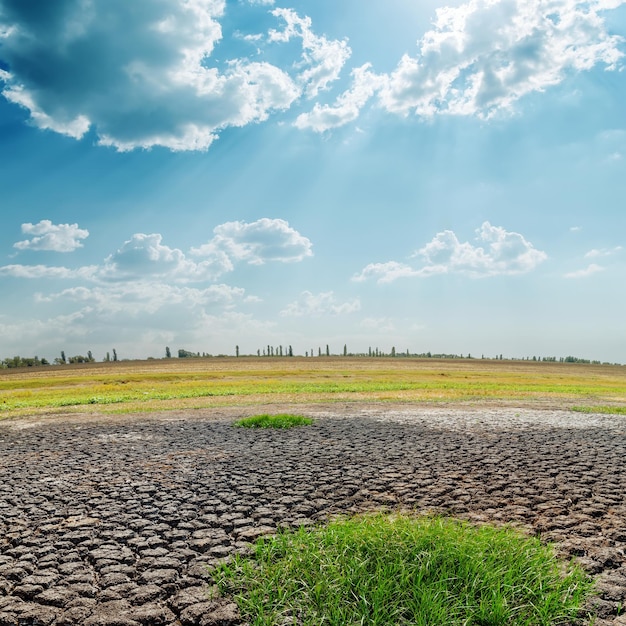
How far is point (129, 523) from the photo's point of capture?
6.52 m

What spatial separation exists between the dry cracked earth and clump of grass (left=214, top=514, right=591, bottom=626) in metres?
0.35

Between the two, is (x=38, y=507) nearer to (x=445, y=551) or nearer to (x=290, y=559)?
(x=290, y=559)

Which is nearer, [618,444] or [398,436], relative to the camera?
[618,444]

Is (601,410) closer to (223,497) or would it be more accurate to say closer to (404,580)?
(223,497)

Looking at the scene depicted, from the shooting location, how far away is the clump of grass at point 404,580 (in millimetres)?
3791

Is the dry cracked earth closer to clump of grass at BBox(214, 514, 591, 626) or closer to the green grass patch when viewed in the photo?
clump of grass at BBox(214, 514, 591, 626)

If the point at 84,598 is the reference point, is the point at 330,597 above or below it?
above

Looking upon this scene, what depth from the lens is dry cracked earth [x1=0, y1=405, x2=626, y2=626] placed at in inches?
185

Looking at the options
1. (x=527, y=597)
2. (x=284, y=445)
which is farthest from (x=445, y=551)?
A: (x=284, y=445)

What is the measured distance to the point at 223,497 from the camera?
7547 millimetres

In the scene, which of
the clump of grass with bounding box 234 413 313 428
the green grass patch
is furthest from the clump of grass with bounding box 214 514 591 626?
the green grass patch

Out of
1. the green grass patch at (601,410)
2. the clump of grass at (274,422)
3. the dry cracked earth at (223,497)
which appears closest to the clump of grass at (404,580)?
the dry cracked earth at (223,497)

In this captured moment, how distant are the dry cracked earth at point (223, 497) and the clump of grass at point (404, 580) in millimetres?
352

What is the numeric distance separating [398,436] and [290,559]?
Answer: 29.1 feet
